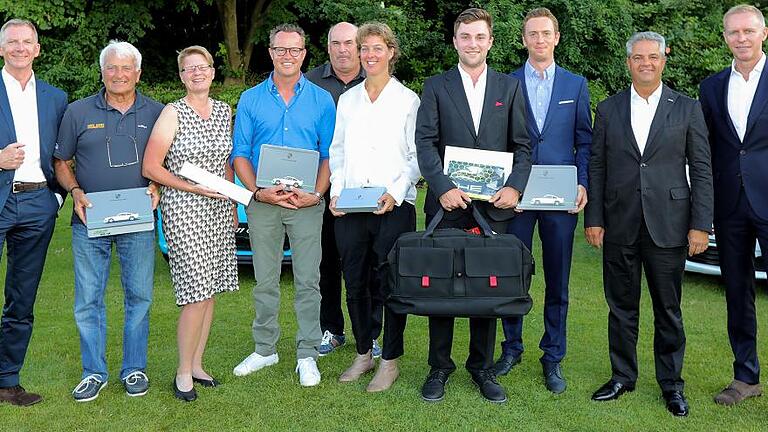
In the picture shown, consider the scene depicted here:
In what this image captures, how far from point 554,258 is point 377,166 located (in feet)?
4.09

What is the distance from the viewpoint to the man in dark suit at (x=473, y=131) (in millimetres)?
4555

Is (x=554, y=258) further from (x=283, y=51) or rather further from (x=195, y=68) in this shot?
(x=195, y=68)

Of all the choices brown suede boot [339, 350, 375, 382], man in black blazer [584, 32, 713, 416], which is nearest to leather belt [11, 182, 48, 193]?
brown suede boot [339, 350, 375, 382]

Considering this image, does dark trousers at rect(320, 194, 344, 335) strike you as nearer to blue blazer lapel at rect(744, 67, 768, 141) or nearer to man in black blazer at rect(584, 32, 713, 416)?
man in black blazer at rect(584, 32, 713, 416)

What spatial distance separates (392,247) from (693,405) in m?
1.96

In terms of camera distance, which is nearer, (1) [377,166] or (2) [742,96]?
(2) [742,96]

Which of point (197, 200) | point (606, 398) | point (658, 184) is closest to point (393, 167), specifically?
point (197, 200)

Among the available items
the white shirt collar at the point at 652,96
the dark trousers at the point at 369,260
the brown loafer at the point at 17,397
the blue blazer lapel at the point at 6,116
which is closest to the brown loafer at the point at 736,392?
the white shirt collar at the point at 652,96

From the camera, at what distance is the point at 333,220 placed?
18.7ft

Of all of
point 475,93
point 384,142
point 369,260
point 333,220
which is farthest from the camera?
point 333,220

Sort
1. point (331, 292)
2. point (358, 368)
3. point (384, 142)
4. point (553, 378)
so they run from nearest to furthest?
point (384, 142) → point (553, 378) → point (358, 368) → point (331, 292)

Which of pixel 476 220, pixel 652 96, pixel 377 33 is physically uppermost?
pixel 377 33

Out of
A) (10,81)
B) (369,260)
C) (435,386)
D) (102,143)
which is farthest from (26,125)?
(435,386)

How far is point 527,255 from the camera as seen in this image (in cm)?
441
